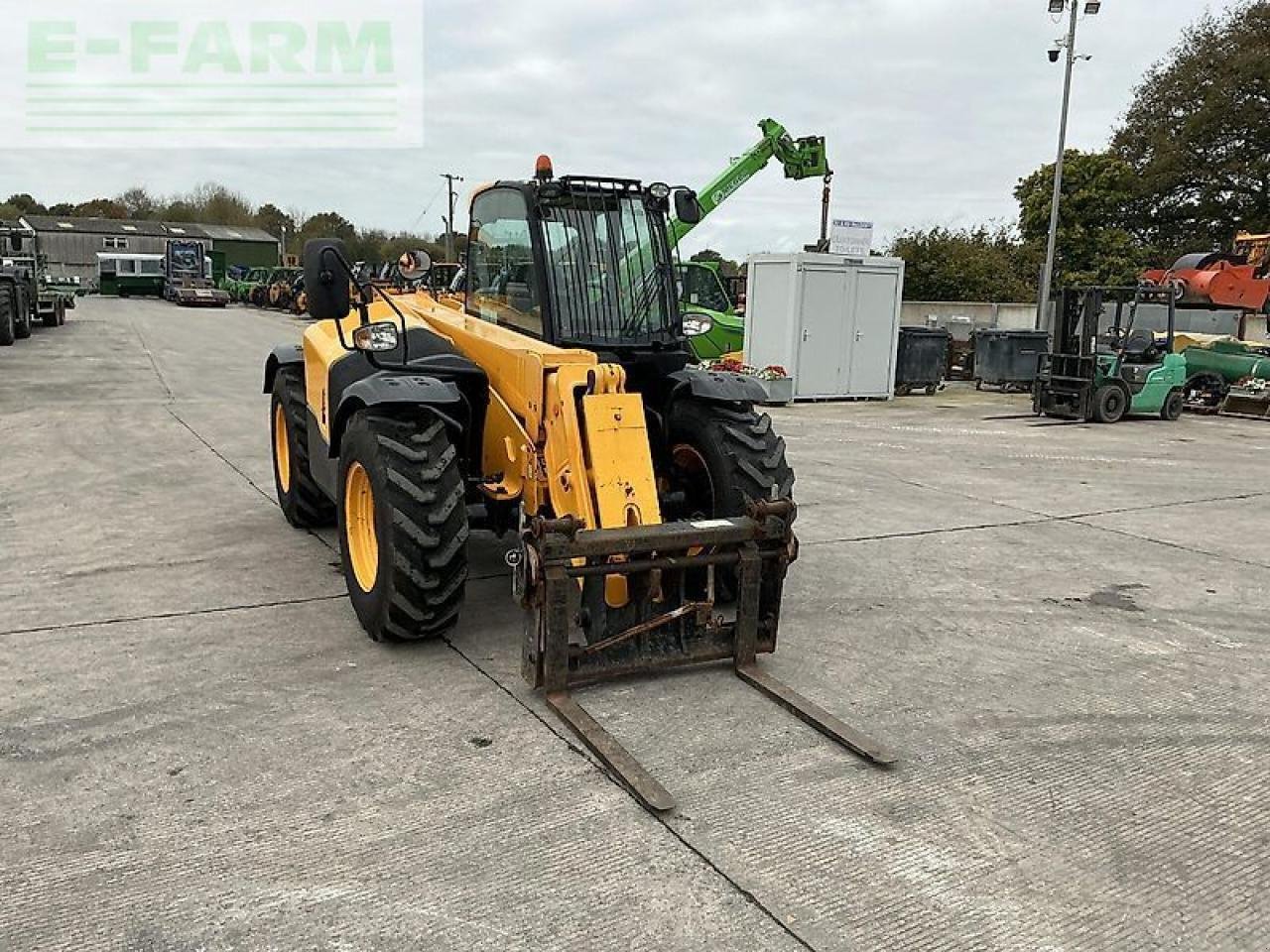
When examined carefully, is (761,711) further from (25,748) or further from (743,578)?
(25,748)

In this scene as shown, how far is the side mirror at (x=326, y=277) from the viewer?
467 cm

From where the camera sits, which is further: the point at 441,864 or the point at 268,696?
the point at 268,696

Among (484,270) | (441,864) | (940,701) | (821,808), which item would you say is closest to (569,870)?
(441,864)

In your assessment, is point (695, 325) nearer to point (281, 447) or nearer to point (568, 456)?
point (568, 456)

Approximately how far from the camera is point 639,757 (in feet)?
12.4

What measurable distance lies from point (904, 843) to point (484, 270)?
12.3ft

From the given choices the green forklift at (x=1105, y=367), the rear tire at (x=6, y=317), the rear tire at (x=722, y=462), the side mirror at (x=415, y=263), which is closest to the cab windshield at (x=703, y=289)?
the green forklift at (x=1105, y=367)

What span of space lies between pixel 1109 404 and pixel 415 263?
1207 cm

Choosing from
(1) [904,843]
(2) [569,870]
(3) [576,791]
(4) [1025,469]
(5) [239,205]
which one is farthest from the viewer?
(5) [239,205]

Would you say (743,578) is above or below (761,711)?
above

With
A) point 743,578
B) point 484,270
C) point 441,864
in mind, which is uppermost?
point 484,270

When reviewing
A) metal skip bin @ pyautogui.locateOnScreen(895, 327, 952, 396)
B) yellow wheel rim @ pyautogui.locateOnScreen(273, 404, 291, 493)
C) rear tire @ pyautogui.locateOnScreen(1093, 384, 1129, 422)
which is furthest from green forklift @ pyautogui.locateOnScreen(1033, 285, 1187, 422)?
yellow wheel rim @ pyautogui.locateOnScreen(273, 404, 291, 493)

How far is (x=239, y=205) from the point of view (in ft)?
296

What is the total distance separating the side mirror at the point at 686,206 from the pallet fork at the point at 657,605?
5.76 feet
